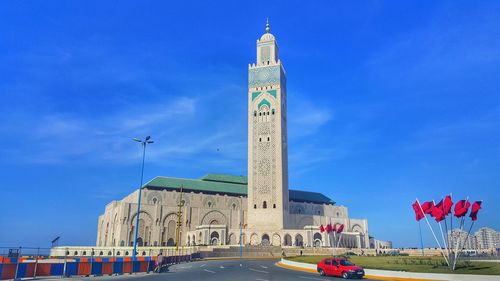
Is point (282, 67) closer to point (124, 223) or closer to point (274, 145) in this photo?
point (274, 145)

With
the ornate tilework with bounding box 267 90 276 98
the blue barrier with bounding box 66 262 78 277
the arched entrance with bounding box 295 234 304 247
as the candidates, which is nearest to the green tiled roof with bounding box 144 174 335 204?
the arched entrance with bounding box 295 234 304 247

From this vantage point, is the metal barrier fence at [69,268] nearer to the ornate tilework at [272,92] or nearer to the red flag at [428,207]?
the red flag at [428,207]

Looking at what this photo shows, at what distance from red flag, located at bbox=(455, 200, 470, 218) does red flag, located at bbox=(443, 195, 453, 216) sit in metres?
0.44

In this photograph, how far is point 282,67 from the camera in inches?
3297

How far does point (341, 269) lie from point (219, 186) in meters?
70.3

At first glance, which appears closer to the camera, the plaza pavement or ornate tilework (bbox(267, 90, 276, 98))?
the plaza pavement

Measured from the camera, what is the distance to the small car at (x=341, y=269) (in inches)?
839

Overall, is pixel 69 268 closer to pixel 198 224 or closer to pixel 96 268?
pixel 96 268

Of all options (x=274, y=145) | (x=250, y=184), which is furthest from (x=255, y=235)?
(x=274, y=145)

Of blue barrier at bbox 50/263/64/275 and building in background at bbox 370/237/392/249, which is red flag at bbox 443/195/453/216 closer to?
blue barrier at bbox 50/263/64/275

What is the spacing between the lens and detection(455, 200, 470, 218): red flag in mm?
24219

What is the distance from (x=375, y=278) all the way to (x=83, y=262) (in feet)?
57.0

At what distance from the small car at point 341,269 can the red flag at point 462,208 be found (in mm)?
8100

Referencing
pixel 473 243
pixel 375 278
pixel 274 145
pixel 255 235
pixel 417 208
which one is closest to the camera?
pixel 375 278
